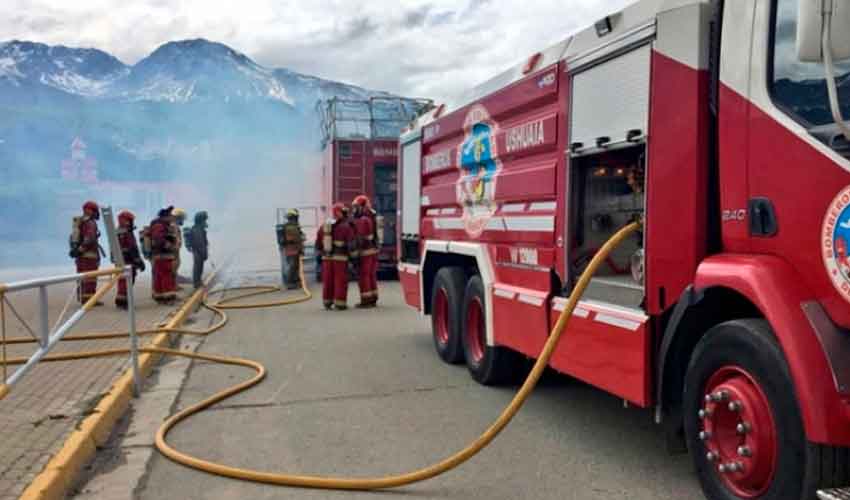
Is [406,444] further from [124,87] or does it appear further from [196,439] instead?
[124,87]

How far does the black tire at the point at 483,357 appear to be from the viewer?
6078 millimetres

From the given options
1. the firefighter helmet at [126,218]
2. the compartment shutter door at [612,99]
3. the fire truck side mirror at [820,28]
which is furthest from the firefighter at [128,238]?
the fire truck side mirror at [820,28]

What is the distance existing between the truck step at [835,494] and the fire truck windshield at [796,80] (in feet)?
4.50

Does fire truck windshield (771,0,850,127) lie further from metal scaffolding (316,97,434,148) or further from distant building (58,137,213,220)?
distant building (58,137,213,220)

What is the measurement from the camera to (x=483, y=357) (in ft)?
20.6

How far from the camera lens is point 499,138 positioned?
5.85m

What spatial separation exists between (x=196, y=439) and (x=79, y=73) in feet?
171

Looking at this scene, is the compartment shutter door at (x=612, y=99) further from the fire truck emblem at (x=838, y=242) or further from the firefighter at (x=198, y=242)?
the firefighter at (x=198, y=242)

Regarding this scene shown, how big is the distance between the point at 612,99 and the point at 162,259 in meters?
9.48

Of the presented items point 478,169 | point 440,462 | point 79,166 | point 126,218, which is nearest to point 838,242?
point 440,462

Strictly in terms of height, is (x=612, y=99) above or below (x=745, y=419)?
above

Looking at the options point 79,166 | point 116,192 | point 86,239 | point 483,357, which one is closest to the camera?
point 483,357

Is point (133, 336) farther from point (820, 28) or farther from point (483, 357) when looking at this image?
point (820, 28)

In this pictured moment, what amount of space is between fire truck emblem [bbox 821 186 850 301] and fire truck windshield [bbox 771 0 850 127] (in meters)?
0.38
